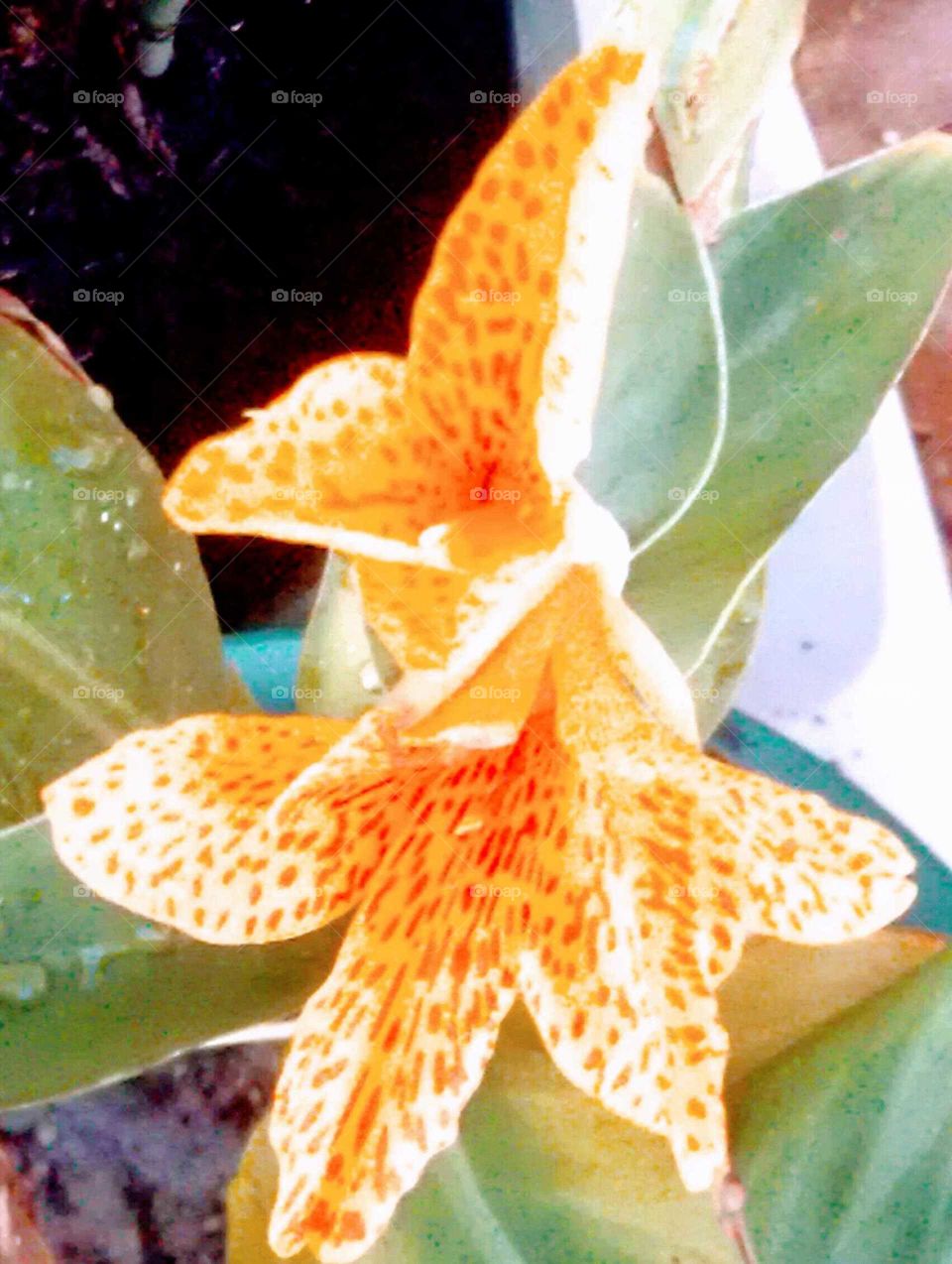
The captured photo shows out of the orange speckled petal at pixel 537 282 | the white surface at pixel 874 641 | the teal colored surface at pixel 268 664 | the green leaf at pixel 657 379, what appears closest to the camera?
the orange speckled petal at pixel 537 282

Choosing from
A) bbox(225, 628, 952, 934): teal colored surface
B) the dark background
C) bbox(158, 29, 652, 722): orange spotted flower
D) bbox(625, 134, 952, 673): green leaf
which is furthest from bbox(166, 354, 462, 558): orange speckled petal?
the dark background

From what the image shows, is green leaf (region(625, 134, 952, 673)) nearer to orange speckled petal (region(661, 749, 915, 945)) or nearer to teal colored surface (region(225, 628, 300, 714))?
orange speckled petal (region(661, 749, 915, 945))

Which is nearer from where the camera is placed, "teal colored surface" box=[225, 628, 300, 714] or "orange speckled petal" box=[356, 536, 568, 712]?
"orange speckled petal" box=[356, 536, 568, 712]

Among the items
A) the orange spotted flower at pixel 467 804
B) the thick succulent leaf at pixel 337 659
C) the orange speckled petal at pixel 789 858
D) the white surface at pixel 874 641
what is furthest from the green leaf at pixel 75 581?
the white surface at pixel 874 641

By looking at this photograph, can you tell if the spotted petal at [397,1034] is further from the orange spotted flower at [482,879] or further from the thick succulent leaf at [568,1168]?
the thick succulent leaf at [568,1168]

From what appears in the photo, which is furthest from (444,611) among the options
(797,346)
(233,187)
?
(233,187)
